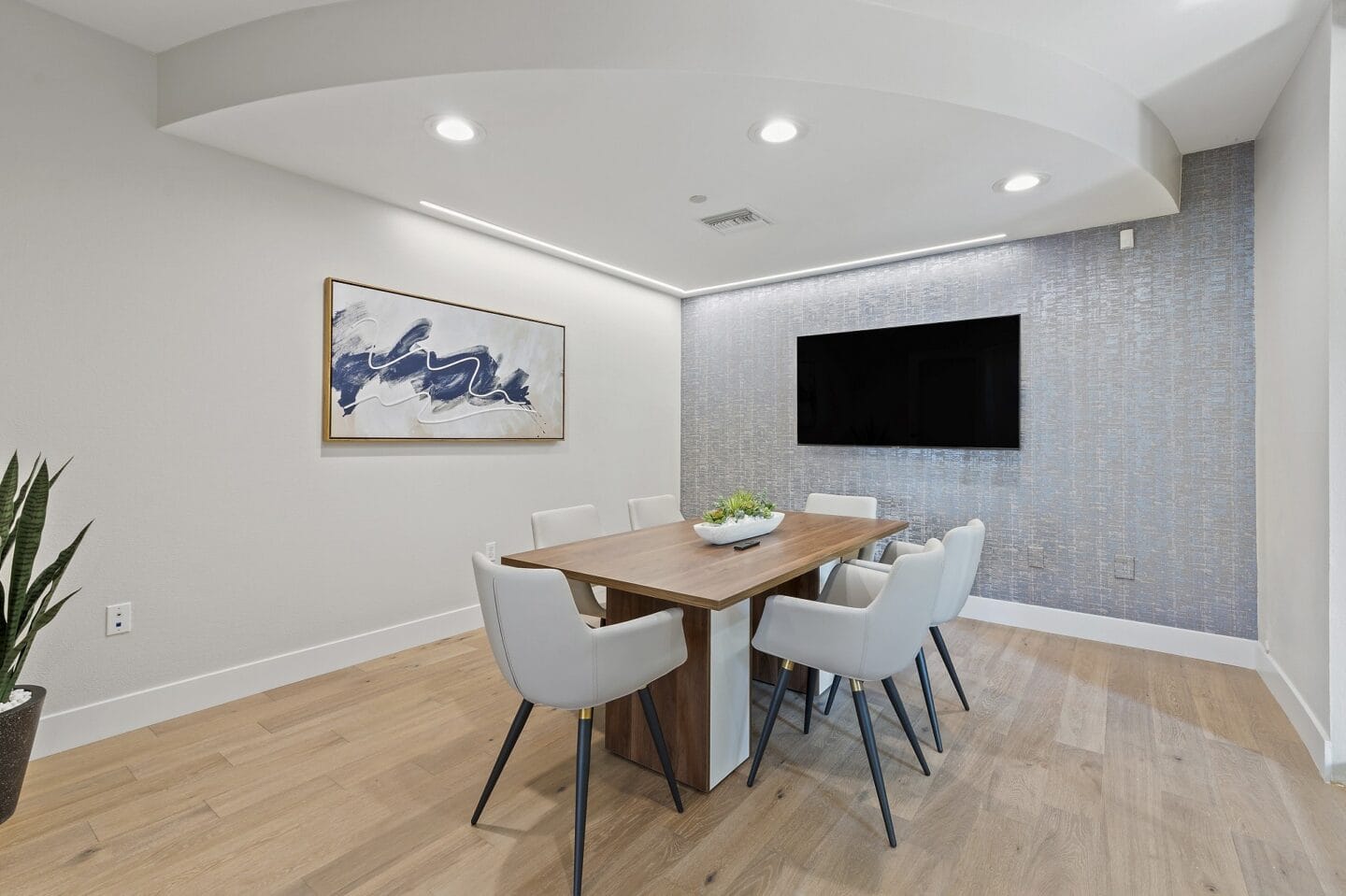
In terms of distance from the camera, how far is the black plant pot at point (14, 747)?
1708 millimetres

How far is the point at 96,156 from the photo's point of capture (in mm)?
2279

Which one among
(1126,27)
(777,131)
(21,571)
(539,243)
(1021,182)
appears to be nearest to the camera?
(21,571)

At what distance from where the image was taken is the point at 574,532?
2.91 meters

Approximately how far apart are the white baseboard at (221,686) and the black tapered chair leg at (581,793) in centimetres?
194

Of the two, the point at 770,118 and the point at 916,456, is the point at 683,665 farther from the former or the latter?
the point at 916,456

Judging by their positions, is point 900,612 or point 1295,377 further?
point 1295,377

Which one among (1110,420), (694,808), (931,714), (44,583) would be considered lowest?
(694,808)

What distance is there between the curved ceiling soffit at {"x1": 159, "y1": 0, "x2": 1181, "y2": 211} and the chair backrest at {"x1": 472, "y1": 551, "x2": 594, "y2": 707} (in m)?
1.62

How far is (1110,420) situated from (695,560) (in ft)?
9.02

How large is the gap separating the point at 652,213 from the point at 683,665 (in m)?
2.32

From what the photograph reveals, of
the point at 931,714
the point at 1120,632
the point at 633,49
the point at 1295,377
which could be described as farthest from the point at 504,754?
the point at 1120,632

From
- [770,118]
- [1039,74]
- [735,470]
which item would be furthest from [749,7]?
[735,470]

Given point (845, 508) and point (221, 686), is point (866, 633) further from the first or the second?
point (221, 686)

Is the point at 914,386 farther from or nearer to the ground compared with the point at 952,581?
farther from the ground
